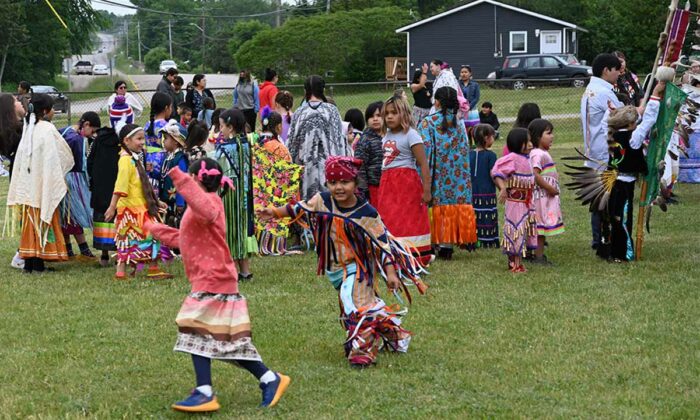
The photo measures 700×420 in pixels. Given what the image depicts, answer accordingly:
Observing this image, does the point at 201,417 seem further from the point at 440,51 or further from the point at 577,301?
the point at 440,51

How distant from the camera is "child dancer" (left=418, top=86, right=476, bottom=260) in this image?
9.76m

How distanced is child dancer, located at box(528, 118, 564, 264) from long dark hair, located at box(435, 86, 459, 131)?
0.73 m

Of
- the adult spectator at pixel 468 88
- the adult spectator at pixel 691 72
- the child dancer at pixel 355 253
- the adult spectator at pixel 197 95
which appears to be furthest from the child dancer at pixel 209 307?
the adult spectator at pixel 468 88

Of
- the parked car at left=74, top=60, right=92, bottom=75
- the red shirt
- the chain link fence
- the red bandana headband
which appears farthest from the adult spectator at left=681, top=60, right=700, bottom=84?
the parked car at left=74, top=60, right=92, bottom=75

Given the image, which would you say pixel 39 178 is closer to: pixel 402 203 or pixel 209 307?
pixel 402 203

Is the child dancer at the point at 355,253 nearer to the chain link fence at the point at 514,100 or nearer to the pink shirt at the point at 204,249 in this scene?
the pink shirt at the point at 204,249

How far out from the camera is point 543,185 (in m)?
9.38

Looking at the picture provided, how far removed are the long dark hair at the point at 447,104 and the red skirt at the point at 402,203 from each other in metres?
1.03

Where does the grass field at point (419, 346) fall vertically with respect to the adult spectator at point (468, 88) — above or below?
below

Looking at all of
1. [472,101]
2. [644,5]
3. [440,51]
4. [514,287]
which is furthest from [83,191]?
[440,51]

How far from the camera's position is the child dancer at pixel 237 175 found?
888 cm

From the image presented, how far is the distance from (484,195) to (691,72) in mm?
2574

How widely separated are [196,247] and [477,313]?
9.24 feet

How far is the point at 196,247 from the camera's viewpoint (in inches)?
212
